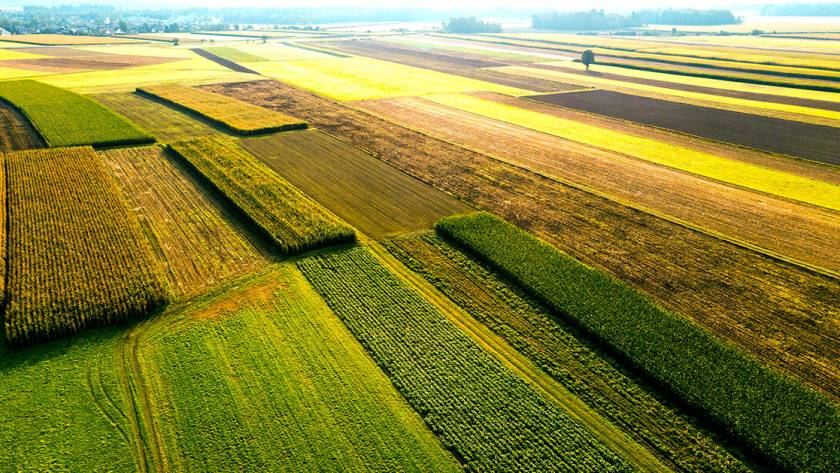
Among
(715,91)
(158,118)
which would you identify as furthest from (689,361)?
(715,91)

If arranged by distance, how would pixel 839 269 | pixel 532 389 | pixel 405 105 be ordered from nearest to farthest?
pixel 532 389 < pixel 839 269 < pixel 405 105

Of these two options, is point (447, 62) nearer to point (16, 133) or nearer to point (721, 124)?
point (721, 124)

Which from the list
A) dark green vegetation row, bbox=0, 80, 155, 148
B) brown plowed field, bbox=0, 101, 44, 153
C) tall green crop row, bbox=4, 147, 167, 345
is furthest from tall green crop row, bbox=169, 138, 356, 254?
brown plowed field, bbox=0, 101, 44, 153

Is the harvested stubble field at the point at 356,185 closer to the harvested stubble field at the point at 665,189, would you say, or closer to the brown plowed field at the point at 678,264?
the brown plowed field at the point at 678,264

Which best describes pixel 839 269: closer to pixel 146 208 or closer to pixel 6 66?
pixel 146 208

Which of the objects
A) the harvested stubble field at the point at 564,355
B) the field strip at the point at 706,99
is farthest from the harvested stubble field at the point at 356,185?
the field strip at the point at 706,99

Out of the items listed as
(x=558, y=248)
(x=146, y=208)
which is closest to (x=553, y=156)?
(x=558, y=248)
